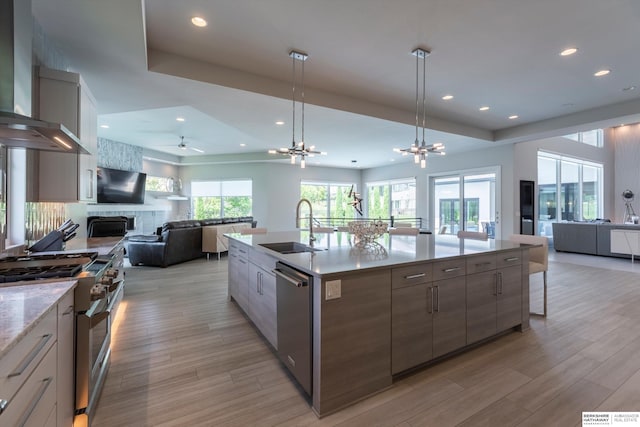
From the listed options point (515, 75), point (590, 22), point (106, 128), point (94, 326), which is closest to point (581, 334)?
point (590, 22)

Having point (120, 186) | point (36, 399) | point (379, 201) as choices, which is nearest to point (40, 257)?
point (36, 399)

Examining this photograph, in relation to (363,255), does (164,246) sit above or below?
below

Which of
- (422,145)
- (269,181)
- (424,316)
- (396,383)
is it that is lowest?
(396,383)

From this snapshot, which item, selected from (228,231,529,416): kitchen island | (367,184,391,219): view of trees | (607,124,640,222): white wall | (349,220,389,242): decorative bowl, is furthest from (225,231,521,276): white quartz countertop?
(607,124,640,222): white wall

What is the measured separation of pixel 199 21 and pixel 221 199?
8.25 metres

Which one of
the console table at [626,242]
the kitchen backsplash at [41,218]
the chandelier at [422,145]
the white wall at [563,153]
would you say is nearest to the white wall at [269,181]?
the chandelier at [422,145]

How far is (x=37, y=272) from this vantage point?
1.62 meters

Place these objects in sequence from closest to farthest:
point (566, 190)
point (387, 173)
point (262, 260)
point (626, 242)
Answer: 1. point (262, 260)
2. point (626, 242)
3. point (566, 190)
4. point (387, 173)

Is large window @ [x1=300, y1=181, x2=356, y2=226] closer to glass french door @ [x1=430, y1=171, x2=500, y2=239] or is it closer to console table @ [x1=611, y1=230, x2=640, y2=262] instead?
glass french door @ [x1=430, y1=171, x2=500, y2=239]

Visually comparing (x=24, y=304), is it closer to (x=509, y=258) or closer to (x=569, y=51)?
(x=509, y=258)

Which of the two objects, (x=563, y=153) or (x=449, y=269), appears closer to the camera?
(x=449, y=269)

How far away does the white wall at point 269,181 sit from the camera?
1015 cm

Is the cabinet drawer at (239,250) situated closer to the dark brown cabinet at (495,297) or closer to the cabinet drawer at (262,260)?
the cabinet drawer at (262,260)

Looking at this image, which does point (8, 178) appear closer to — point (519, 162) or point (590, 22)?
point (590, 22)
